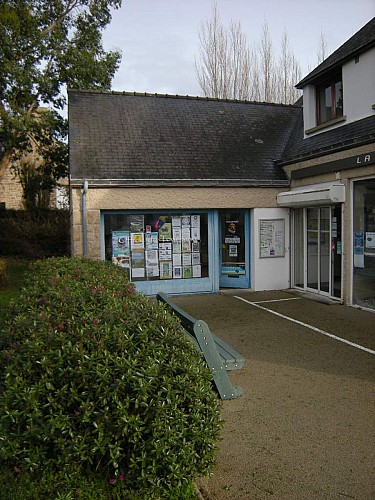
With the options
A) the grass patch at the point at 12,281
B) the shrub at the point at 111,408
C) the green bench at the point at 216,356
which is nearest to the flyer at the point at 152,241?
the grass patch at the point at 12,281

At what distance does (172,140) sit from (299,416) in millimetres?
9209

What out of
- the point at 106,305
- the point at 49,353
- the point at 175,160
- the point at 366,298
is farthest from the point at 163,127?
the point at 49,353

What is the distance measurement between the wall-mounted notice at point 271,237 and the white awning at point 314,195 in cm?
54

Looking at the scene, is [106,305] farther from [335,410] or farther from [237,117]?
[237,117]

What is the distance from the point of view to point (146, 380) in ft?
8.70

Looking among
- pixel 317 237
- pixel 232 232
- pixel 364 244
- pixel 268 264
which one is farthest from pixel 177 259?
pixel 364 244

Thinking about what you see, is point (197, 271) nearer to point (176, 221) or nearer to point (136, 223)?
point (176, 221)

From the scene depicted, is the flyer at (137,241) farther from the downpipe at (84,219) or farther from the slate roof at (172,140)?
the slate roof at (172,140)

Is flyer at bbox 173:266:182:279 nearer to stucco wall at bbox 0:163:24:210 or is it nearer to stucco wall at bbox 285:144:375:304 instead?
stucco wall at bbox 285:144:375:304

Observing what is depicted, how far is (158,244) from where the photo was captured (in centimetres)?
1151

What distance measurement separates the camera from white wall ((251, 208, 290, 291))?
38.7ft

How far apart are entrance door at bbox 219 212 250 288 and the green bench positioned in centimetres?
732

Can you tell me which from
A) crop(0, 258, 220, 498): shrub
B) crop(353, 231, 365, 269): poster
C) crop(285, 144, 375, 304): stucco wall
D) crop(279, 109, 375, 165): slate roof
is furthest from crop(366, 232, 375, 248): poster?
crop(0, 258, 220, 498): shrub

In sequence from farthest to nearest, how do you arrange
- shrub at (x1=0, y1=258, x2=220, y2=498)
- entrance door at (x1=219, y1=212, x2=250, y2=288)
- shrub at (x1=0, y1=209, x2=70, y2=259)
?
shrub at (x1=0, y1=209, x2=70, y2=259)
entrance door at (x1=219, y1=212, x2=250, y2=288)
shrub at (x1=0, y1=258, x2=220, y2=498)
